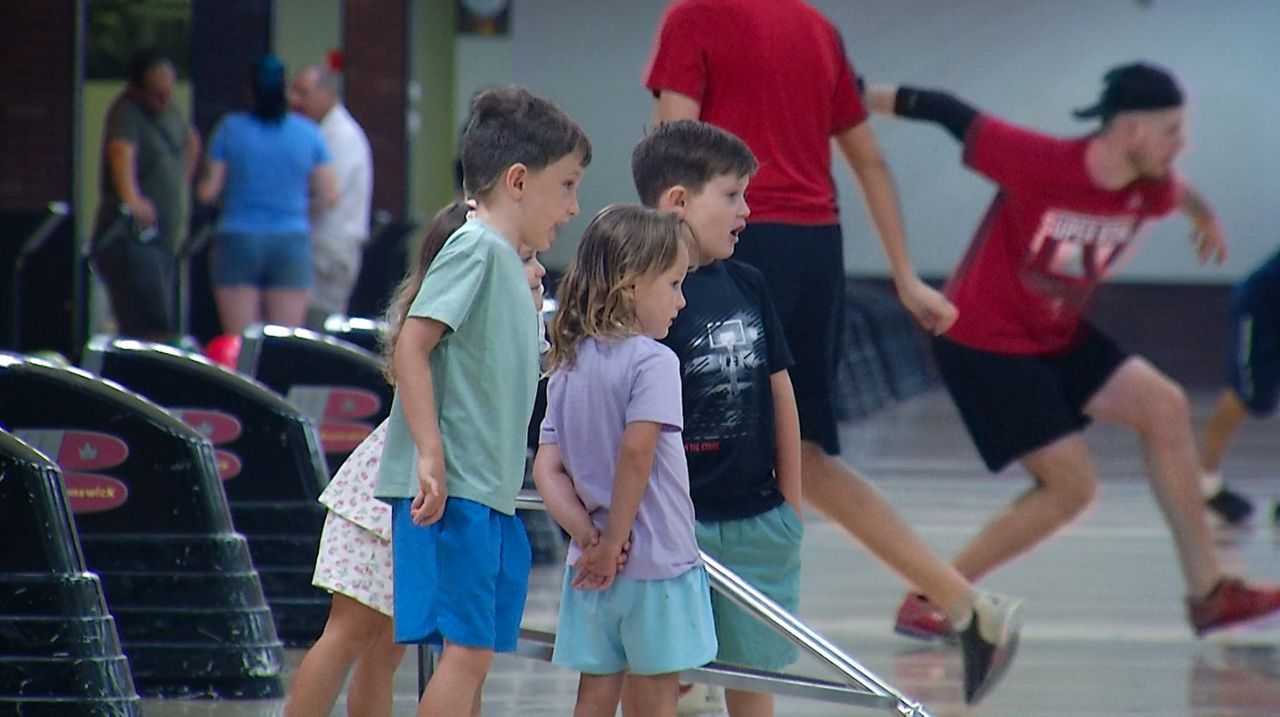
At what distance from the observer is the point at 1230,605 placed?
5.97 meters

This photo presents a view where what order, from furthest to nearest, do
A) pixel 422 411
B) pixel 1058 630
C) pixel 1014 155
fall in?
1. pixel 1058 630
2. pixel 1014 155
3. pixel 422 411

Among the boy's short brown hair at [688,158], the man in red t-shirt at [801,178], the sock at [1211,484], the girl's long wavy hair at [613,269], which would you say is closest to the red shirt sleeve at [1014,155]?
the man in red t-shirt at [801,178]

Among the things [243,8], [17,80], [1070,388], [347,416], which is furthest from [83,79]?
[1070,388]

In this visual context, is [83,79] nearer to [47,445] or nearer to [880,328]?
[47,445]

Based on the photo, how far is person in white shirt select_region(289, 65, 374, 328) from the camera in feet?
38.0

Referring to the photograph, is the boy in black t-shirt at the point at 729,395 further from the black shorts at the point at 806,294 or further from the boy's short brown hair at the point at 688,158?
the black shorts at the point at 806,294

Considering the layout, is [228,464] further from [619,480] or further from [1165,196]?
[1165,196]

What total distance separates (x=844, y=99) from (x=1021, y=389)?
4.34 ft

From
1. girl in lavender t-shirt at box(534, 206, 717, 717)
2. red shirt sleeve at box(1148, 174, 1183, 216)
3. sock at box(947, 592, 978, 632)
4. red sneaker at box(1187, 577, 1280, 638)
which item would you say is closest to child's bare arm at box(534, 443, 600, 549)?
girl in lavender t-shirt at box(534, 206, 717, 717)

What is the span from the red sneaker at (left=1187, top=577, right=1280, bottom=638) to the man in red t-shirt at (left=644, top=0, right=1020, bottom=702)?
1.12 m

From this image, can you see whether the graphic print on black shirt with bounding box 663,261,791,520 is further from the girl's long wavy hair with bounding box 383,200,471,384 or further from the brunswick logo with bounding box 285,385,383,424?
the brunswick logo with bounding box 285,385,383,424

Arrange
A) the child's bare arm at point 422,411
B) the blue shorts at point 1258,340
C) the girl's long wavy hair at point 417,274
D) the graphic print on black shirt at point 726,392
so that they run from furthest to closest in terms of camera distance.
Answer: the blue shorts at point 1258,340
the graphic print on black shirt at point 726,392
the girl's long wavy hair at point 417,274
the child's bare arm at point 422,411

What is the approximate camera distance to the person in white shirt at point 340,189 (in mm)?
11594

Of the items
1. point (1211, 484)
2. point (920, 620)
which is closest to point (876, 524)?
point (920, 620)
